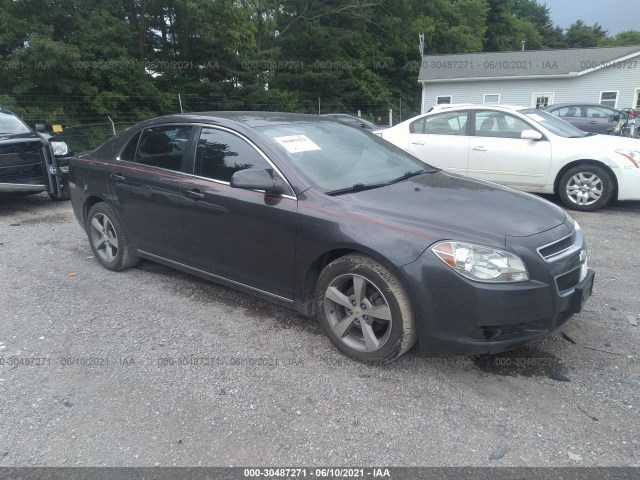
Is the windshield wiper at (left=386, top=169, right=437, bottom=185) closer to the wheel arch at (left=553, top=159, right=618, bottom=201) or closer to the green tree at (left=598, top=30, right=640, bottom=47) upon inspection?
the wheel arch at (left=553, top=159, right=618, bottom=201)

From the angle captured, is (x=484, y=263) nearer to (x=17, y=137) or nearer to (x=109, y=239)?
(x=109, y=239)

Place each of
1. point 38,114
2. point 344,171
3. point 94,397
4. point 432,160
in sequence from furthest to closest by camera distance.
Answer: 1. point 38,114
2. point 432,160
3. point 344,171
4. point 94,397

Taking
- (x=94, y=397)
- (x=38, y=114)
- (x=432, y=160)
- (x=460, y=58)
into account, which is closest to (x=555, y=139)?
(x=432, y=160)

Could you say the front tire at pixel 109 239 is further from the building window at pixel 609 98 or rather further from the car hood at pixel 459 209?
the building window at pixel 609 98

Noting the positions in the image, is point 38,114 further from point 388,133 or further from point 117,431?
point 117,431

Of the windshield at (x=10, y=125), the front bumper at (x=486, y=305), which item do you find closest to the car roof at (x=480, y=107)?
the front bumper at (x=486, y=305)

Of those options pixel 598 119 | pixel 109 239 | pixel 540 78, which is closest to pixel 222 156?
pixel 109 239

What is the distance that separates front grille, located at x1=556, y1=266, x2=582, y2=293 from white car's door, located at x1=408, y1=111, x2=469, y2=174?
478 centimetres

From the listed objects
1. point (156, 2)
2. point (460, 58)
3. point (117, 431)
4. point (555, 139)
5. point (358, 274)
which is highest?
point (156, 2)

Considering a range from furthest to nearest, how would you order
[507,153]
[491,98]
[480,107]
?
1. [491,98]
2. [480,107]
3. [507,153]

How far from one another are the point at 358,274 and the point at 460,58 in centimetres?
3141

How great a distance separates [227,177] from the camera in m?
3.88

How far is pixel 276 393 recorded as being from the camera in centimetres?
301

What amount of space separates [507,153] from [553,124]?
97 centimetres
